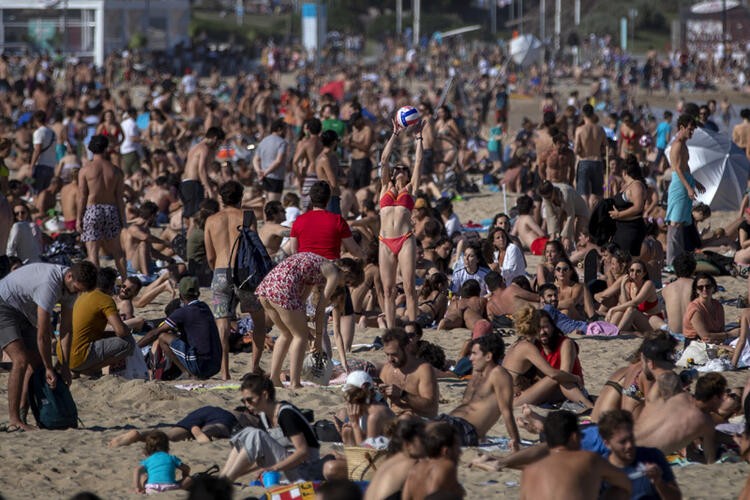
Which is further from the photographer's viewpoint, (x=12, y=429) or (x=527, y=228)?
(x=527, y=228)

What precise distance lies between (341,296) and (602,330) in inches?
95.0

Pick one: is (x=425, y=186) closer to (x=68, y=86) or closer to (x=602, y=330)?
(x=602, y=330)

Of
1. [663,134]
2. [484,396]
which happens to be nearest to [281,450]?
[484,396]

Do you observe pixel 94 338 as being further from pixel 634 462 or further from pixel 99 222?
pixel 634 462

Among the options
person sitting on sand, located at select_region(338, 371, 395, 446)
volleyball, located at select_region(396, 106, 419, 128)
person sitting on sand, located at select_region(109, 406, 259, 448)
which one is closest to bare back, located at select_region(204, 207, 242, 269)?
person sitting on sand, located at select_region(109, 406, 259, 448)

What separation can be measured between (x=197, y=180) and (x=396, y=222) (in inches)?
193

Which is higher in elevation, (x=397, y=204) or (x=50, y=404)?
(x=397, y=204)

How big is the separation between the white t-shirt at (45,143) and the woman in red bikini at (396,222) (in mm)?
8237

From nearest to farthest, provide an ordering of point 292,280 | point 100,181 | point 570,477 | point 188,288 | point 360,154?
point 570,477 → point 292,280 → point 188,288 → point 100,181 → point 360,154

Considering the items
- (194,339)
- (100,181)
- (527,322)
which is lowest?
(194,339)

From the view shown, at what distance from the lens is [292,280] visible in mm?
8656

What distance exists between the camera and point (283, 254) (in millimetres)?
10688

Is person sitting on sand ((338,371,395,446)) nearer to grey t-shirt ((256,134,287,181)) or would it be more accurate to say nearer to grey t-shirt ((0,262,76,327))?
grey t-shirt ((0,262,76,327))

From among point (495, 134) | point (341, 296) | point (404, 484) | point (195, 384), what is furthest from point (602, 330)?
point (495, 134)
